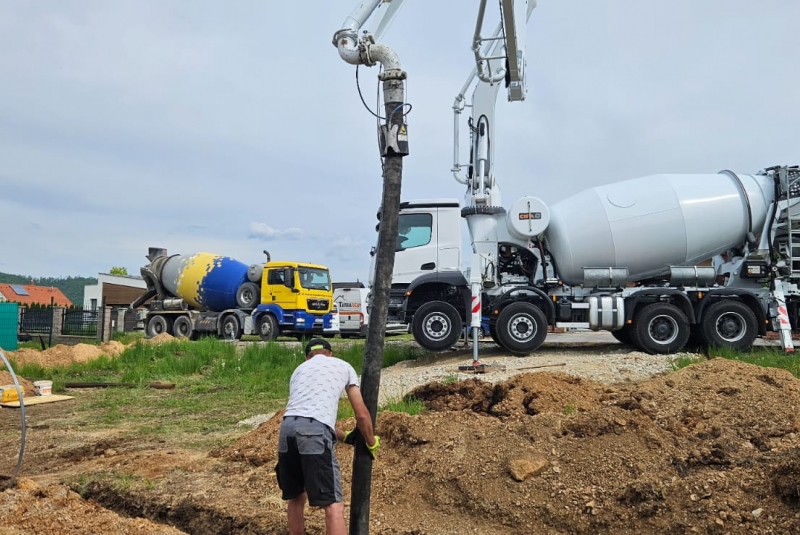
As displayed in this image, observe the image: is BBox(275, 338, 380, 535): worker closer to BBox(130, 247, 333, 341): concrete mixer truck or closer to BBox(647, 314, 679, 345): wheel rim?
BBox(647, 314, 679, 345): wheel rim

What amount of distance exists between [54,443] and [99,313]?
16124 millimetres

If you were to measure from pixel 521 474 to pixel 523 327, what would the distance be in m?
7.51

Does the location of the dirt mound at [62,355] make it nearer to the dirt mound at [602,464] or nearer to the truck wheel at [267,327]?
the truck wheel at [267,327]

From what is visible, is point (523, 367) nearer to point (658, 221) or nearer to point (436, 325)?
point (436, 325)

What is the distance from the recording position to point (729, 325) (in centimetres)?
1194

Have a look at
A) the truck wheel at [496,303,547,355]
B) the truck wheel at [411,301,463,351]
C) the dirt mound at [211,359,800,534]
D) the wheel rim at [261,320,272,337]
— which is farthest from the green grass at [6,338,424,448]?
the wheel rim at [261,320,272,337]

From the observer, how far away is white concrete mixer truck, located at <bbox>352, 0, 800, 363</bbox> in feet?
39.1

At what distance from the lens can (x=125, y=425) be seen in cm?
842

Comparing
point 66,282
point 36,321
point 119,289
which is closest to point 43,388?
point 36,321

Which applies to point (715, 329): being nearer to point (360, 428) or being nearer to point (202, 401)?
point (202, 401)

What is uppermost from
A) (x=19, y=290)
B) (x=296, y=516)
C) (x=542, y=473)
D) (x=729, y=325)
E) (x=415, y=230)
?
(x=415, y=230)

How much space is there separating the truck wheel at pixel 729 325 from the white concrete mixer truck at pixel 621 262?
0.06 ft

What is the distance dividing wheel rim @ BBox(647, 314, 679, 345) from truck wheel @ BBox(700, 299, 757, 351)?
568 millimetres

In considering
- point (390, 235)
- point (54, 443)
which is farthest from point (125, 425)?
point (390, 235)
